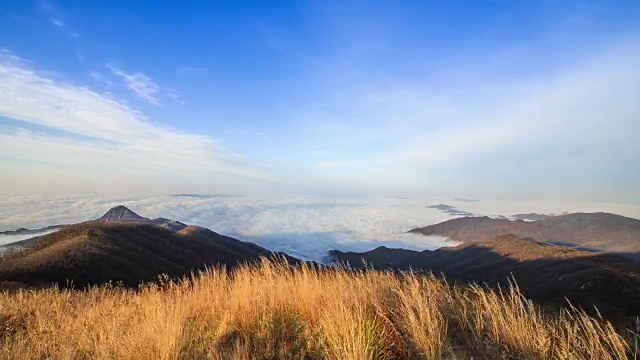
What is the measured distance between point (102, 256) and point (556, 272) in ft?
301

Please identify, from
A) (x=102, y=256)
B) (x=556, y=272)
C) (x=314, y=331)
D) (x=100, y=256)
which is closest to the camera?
(x=314, y=331)

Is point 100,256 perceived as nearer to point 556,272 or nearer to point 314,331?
point 314,331

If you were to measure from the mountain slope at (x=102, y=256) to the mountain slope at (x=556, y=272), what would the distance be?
37.6 metres

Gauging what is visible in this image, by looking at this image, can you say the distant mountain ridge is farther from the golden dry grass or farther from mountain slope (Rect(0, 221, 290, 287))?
the golden dry grass

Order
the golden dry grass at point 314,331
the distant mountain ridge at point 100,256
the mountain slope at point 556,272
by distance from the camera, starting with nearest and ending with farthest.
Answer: the golden dry grass at point 314,331 → the distant mountain ridge at point 100,256 → the mountain slope at point 556,272

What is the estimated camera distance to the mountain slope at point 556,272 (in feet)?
180

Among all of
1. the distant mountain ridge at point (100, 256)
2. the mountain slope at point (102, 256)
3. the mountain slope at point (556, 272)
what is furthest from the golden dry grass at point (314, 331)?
the distant mountain ridge at point (100, 256)

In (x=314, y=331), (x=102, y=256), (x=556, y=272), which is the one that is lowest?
(x=556, y=272)

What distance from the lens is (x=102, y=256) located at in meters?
60.1

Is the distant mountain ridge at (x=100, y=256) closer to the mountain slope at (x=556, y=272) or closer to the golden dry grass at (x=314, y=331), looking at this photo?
the golden dry grass at (x=314, y=331)

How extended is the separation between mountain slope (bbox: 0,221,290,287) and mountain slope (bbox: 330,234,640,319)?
123 feet

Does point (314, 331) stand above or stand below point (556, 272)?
above

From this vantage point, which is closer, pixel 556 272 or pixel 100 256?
pixel 100 256

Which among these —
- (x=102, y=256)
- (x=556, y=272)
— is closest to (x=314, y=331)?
(x=102, y=256)
